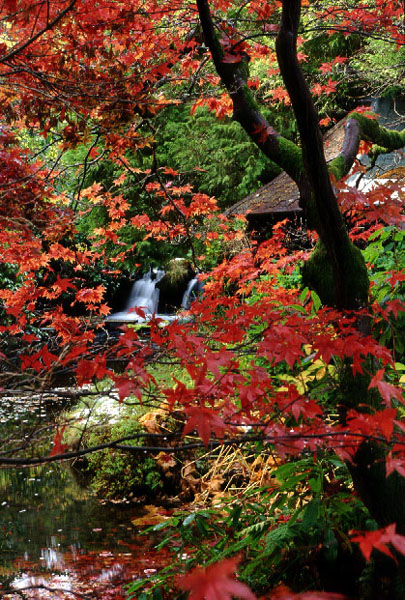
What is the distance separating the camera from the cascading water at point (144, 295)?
55.5 feet

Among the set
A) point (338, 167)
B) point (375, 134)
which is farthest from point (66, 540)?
point (375, 134)

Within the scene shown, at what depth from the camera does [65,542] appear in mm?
4902

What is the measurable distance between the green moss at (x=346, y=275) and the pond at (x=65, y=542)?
2559 millimetres

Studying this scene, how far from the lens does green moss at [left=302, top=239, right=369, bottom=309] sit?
3.01 metres

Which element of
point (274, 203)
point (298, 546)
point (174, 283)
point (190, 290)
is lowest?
point (190, 290)

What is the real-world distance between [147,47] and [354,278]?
3.03 m

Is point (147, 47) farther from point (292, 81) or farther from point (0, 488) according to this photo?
point (0, 488)

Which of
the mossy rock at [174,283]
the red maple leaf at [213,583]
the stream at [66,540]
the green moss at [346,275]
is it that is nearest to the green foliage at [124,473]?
the stream at [66,540]

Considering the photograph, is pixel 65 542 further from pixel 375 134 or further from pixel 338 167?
pixel 375 134

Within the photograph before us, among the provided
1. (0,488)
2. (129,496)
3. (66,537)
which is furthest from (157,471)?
(0,488)

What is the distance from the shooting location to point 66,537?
197 inches

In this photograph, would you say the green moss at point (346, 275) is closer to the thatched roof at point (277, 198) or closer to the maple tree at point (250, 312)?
the maple tree at point (250, 312)

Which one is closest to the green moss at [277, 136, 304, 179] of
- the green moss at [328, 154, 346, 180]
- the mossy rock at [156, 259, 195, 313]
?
the green moss at [328, 154, 346, 180]

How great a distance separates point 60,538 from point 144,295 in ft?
41.4
